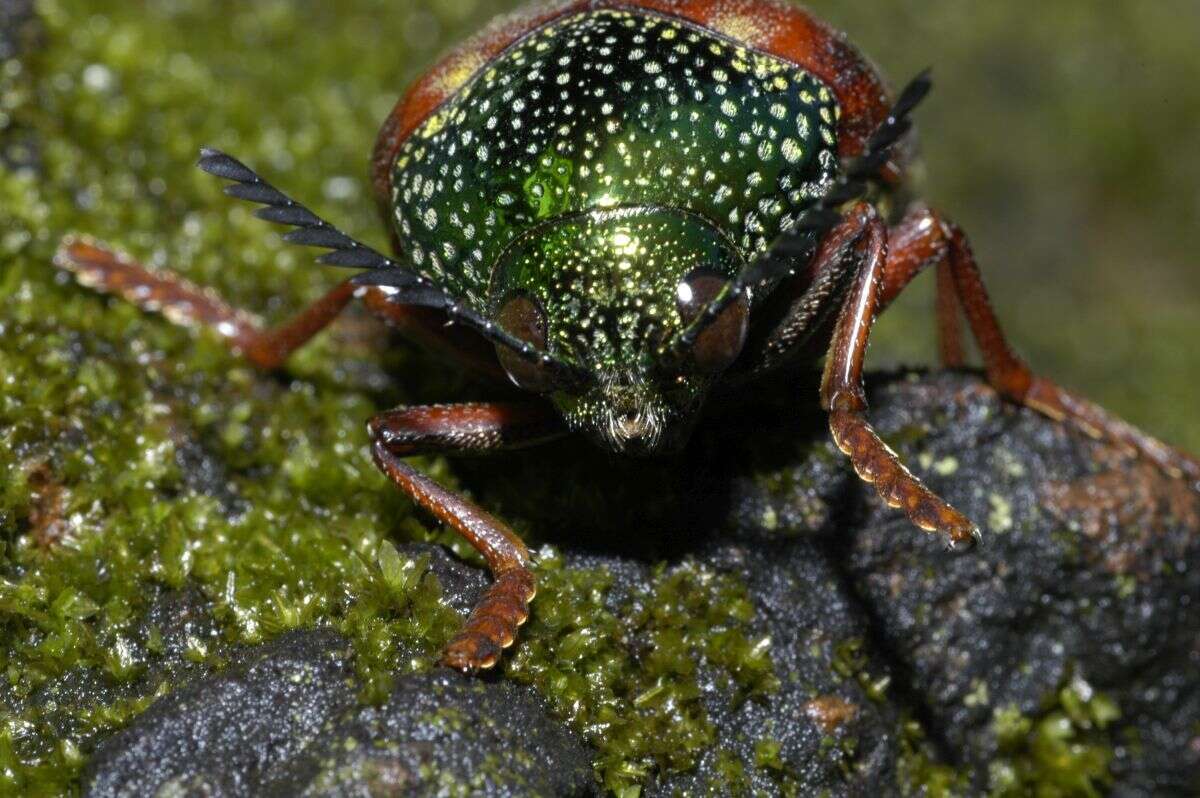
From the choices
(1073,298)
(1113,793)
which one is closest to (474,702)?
(1113,793)

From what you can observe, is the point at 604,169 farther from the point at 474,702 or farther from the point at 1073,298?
the point at 1073,298

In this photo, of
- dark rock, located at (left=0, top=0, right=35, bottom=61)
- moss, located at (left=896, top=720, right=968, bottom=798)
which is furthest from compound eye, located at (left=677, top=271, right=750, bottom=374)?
dark rock, located at (left=0, top=0, right=35, bottom=61)

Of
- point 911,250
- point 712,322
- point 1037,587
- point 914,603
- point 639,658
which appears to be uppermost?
point 911,250

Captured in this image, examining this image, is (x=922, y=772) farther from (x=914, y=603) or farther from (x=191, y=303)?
(x=191, y=303)

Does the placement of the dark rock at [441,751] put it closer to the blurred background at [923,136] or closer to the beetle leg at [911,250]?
the beetle leg at [911,250]

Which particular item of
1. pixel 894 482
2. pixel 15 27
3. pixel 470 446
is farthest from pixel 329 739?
pixel 15 27

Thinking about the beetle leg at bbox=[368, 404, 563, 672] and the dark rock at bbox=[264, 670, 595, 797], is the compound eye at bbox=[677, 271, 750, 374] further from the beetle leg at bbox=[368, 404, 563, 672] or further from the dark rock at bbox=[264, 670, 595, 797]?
the dark rock at bbox=[264, 670, 595, 797]
